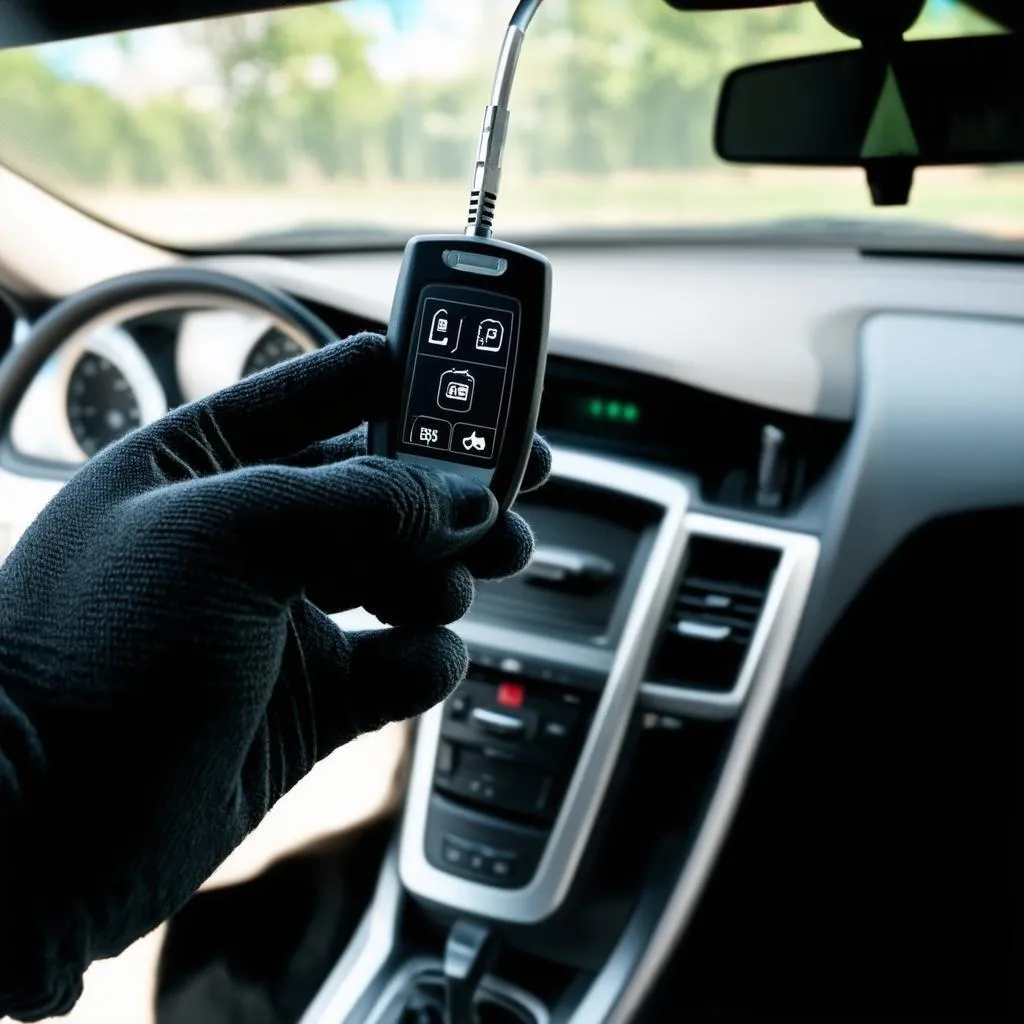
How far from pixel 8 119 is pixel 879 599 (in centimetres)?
157

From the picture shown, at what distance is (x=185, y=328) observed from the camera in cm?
205

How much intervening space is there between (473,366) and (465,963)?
1.09 m

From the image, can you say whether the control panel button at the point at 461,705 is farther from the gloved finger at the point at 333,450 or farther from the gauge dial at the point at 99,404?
the gloved finger at the point at 333,450

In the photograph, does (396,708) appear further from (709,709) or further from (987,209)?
(987,209)

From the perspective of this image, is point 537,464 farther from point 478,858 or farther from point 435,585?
point 478,858

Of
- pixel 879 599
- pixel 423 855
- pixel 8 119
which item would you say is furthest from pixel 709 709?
pixel 8 119

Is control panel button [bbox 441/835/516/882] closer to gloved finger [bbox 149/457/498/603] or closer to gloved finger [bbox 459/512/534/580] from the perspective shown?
gloved finger [bbox 459/512/534/580]

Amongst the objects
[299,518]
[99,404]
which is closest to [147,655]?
[299,518]

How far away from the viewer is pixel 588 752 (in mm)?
1769

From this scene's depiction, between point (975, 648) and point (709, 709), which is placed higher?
point (975, 648)

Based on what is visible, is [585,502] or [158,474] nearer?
[158,474]

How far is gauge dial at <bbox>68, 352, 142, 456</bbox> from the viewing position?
2.08 metres

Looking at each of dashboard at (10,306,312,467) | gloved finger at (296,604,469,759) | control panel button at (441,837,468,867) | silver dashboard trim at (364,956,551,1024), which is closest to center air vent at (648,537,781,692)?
control panel button at (441,837,468,867)

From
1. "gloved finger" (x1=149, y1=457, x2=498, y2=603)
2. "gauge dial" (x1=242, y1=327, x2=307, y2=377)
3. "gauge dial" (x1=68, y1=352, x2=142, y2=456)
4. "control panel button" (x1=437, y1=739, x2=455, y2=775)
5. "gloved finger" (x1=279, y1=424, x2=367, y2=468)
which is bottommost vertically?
"control panel button" (x1=437, y1=739, x2=455, y2=775)
